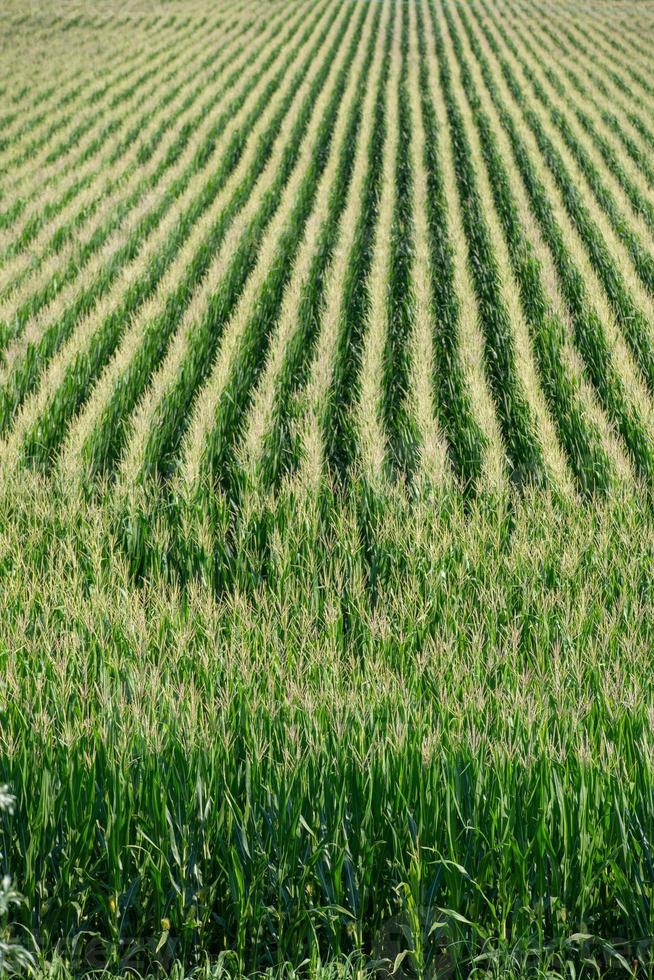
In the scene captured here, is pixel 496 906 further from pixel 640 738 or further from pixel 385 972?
pixel 640 738

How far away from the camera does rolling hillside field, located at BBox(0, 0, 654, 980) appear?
8.54 ft

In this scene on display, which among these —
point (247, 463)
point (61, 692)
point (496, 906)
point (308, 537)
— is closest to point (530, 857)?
point (496, 906)

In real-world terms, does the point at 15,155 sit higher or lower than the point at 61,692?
higher

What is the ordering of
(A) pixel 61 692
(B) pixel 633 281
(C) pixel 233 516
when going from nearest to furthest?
(A) pixel 61 692, (C) pixel 233 516, (B) pixel 633 281

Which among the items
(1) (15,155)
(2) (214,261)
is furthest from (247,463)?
(1) (15,155)

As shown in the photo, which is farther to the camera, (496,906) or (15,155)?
(15,155)

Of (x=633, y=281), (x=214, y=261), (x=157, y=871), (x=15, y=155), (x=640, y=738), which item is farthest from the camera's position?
(x=15, y=155)

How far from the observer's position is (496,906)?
261cm

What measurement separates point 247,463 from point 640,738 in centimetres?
354

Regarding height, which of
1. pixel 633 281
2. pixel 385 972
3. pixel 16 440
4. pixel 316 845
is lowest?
pixel 385 972

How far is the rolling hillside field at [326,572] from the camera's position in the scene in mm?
2604

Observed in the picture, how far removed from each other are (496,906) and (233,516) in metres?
3.23

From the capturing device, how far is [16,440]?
20.4 ft

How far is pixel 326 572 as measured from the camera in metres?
4.86
